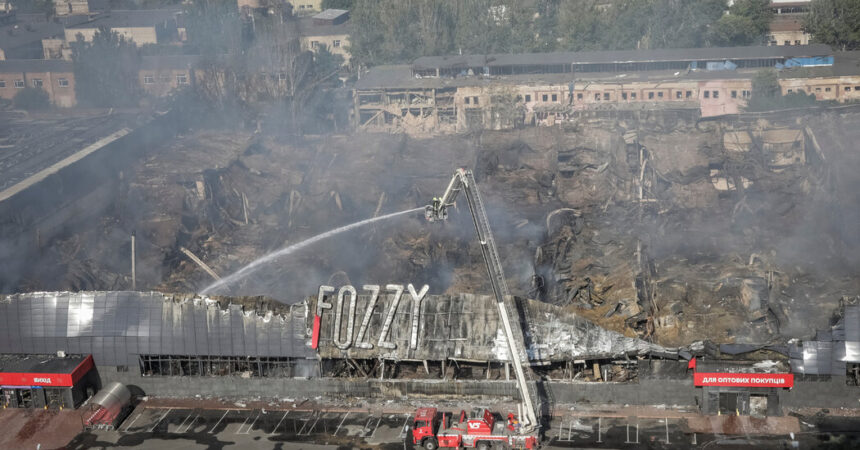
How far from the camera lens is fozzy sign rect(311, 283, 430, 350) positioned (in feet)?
126

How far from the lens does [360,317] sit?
→ 128 ft

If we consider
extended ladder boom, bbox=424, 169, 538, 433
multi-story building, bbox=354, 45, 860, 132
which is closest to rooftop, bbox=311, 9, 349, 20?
multi-story building, bbox=354, 45, 860, 132

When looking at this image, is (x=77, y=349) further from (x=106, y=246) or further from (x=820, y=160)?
(x=820, y=160)

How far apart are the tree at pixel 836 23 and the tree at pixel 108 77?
66652 millimetres

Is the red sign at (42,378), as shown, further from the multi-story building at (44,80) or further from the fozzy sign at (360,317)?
the multi-story building at (44,80)

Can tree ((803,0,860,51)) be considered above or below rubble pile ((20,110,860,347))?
above

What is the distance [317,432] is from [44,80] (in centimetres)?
6908

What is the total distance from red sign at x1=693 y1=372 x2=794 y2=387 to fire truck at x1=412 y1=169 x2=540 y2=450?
23.4ft

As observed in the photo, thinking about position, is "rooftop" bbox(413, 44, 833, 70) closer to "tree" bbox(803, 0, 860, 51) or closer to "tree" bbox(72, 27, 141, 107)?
"tree" bbox(803, 0, 860, 51)

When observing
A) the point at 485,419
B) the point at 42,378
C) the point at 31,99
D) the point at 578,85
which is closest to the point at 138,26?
the point at 31,99

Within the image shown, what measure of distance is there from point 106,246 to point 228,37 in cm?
5171

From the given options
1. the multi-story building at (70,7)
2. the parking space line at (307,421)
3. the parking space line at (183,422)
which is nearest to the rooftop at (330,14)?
the multi-story building at (70,7)

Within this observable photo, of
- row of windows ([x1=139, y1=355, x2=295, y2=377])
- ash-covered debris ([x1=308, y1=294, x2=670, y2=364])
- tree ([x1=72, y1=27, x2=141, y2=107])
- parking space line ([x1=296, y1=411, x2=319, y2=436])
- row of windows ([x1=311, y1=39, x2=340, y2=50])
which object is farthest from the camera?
row of windows ([x1=311, y1=39, x2=340, y2=50])

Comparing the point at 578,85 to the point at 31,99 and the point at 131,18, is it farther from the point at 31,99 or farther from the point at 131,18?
the point at 131,18
